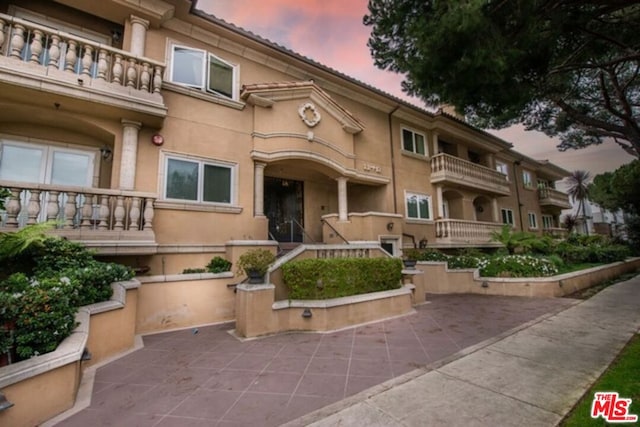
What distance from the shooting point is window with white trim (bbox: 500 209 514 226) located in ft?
66.2

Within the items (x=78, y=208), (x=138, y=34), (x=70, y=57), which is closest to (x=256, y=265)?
A: (x=78, y=208)

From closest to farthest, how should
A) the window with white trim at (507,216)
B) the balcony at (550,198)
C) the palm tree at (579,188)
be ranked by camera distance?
the window with white trim at (507,216), the balcony at (550,198), the palm tree at (579,188)

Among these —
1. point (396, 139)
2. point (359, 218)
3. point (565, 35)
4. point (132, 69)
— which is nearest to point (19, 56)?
point (132, 69)

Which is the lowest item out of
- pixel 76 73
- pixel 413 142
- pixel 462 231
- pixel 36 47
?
pixel 462 231

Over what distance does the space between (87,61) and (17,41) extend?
1.16 meters

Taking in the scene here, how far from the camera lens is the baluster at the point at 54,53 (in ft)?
20.5

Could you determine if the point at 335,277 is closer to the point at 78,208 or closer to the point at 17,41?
the point at 78,208

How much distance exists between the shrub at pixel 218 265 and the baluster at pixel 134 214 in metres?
2.06

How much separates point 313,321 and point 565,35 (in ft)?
29.5

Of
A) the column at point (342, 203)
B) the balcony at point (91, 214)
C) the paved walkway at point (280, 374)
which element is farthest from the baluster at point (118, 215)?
the column at point (342, 203)

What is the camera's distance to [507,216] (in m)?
20.7

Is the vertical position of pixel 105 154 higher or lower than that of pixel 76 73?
lower

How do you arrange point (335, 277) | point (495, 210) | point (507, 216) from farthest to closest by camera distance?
point (507, 216) < point (495, 210) < point (335, 277)

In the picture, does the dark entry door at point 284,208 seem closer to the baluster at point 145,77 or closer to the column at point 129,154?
the column at point 129,154
